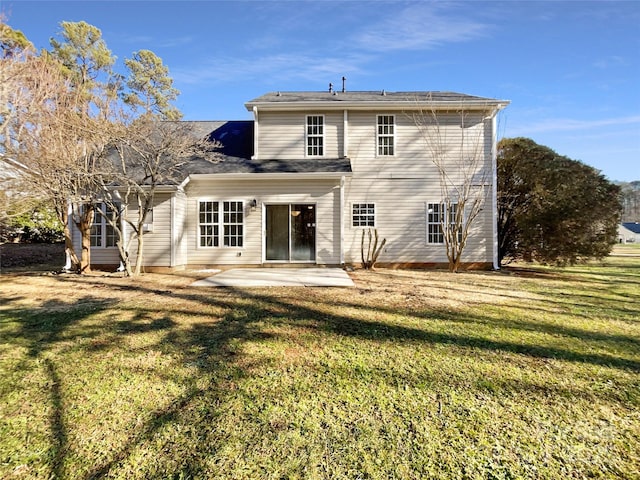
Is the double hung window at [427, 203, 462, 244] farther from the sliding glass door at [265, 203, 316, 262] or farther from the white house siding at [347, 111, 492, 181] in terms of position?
the sliding glass door at [265, 203, 316, 262]

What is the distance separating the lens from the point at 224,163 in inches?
461

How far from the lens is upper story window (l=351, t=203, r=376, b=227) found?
466 inches

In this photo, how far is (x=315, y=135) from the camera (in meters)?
12.0

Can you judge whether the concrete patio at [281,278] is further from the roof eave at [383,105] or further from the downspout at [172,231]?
the roof eave at [383,105]

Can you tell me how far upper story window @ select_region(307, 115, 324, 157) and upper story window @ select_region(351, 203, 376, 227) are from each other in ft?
8.00

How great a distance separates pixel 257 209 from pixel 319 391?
29.5 feet

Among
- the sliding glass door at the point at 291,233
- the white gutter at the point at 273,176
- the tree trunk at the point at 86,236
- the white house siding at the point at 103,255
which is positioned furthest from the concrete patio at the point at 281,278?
the tree trunk at the point at 86,236

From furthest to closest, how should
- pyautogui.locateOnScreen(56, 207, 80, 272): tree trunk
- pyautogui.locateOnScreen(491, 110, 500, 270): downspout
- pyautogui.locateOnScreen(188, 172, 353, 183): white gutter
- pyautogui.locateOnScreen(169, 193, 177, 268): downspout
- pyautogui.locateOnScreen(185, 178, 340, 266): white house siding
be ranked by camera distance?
pyautogui.locateOnScreen(491, 110, 500, 270): downspout → pyautogui.locateOnScreen(185, 178, 340, 266): white house siding → pyautogui.locateOnScreen(188, 172, 353, 183): white gutter → pyautogui.locateOnScreen(169, 193, 177, 268): downspout → pyautogui.locateOnScreen(56, 207, 80, 272): tree trunk

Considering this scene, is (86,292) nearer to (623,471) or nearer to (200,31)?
(623,471)

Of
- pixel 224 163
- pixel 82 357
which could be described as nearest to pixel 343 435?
pixel 82 357

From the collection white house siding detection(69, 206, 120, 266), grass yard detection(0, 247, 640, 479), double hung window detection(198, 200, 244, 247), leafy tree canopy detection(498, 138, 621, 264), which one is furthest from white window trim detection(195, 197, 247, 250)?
leafy tree canopy detection(498, 138, 621, 264)

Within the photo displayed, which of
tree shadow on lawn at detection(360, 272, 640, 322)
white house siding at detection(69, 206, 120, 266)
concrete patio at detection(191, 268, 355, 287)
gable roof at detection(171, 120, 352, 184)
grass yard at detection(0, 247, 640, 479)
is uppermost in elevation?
gable roof at detection(171, 120, 352, 184)

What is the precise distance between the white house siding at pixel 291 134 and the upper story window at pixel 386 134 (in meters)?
1.45

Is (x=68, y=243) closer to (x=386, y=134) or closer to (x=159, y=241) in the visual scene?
(x=159, y=241)
